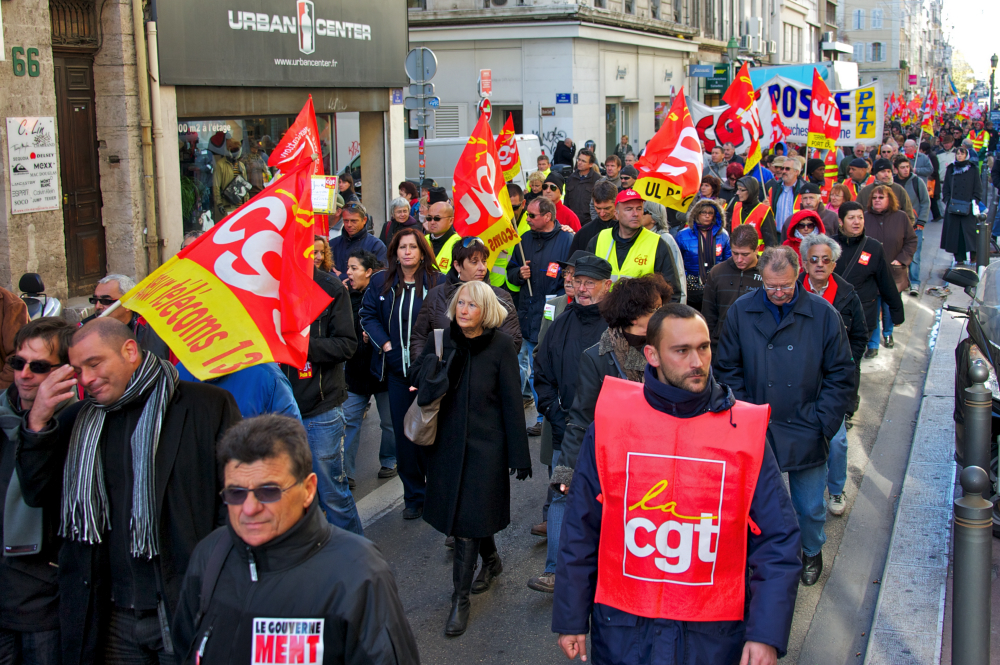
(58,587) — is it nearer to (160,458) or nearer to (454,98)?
(160,458)

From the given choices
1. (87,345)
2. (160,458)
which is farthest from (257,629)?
(87,345)

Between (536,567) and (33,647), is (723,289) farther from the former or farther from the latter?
(33,647)

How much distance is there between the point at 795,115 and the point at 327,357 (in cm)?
1233

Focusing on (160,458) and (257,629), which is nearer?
(257,629)

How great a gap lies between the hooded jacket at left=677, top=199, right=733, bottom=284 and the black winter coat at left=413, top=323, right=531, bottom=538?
156 inches

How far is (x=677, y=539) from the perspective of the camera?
3250 mm

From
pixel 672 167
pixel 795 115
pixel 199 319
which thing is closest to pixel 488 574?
pixel 199 319

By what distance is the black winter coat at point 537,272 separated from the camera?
8.34 metres

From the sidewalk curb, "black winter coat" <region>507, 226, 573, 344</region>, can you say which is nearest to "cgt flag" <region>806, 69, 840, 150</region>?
the sidewalk curb

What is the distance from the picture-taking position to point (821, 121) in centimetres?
1457

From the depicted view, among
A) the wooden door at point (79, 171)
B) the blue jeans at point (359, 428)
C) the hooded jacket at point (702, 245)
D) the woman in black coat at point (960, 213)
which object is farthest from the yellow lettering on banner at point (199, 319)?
the woman in black coat at point (960, 213)

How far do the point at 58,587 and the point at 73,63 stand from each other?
964cm

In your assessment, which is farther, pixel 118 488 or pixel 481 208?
pixel 481 208

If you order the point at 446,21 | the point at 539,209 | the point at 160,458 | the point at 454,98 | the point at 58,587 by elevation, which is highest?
the point at 446,21
